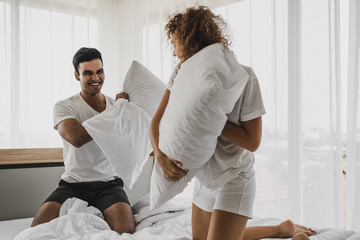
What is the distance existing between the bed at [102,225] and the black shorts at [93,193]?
0.07 meters

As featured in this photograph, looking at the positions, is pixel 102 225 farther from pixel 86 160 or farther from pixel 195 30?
pixel 195 30

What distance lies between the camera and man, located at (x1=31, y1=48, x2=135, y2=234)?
202cm

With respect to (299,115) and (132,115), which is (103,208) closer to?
(132,115)

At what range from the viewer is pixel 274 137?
2426 millimetres

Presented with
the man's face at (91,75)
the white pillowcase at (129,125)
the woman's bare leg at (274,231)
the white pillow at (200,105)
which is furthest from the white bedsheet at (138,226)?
the man's face at (91,75)

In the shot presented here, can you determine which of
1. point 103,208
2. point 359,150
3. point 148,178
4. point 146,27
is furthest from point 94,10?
point 359,150

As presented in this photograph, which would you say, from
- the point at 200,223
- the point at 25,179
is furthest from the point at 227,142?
the point at 25,179

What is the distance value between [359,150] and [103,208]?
55.7 inches

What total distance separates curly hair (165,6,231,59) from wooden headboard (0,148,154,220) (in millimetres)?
1582

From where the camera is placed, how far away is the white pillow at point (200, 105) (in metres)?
1.12

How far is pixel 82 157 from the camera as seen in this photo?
2.16 meters

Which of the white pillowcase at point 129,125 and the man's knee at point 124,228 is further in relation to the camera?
the white pillowcase at point 129,125

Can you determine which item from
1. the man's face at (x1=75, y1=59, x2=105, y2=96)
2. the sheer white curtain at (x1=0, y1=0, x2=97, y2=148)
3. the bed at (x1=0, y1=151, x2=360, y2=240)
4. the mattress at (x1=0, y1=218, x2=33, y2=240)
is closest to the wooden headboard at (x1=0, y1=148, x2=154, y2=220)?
the bed at (x1=0, y1=151, x2=360, y2=240)

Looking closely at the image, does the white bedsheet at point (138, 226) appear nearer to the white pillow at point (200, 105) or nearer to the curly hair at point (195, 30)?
the white pillow at point (200, 105)
